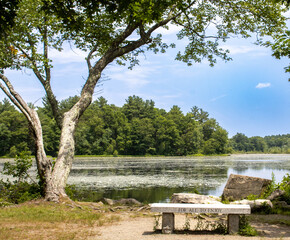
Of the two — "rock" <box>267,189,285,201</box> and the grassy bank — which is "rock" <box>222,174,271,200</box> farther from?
the grassy bank

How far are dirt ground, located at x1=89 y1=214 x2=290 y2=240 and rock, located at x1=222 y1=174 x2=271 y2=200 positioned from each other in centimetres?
480

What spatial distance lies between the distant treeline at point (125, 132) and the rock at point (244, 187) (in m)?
71.8

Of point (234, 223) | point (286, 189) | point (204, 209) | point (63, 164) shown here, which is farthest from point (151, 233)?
point (286, 189)

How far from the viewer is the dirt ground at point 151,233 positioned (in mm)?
6809

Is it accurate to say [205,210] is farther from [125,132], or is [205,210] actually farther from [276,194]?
[125,132]

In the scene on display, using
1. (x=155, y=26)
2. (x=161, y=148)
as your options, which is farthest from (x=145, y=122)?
(x=155, y=26)

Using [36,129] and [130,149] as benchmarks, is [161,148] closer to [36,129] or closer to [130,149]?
[130,149]

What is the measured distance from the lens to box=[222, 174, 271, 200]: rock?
1333cm

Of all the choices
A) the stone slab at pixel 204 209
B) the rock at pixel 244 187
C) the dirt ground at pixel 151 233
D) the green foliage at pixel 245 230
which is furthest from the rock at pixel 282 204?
the stone slab at pixel 204 209

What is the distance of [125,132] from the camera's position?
105 m

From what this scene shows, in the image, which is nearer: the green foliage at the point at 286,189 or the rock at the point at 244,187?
the green foliage at the point at 286,189

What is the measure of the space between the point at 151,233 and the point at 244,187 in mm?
7507

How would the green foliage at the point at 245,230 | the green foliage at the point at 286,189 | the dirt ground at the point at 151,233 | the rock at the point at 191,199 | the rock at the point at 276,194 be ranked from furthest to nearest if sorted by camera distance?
the rock at the point at 276,194
the green foliage at the point at 286,189
the rock at the point at 191,199
the green foliage at the point at 245,230
the dirt ground at the point at 151,233

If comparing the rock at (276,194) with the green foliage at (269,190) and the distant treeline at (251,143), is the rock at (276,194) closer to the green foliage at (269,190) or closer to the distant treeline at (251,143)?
the green foliage at (269,190)
